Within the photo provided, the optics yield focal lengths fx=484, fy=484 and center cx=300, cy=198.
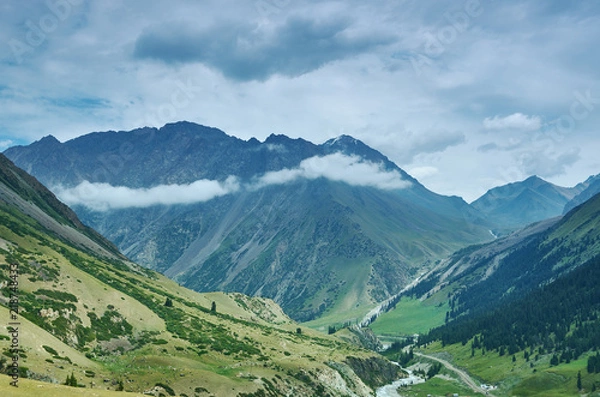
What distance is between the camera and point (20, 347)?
8031cm

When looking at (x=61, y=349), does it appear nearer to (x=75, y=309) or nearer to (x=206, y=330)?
(x=75, y=309)

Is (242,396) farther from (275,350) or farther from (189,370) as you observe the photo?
(275,350)

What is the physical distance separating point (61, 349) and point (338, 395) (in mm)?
92395

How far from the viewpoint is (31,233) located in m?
182

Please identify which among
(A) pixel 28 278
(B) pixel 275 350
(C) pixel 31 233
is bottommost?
(B) pixel 275 350

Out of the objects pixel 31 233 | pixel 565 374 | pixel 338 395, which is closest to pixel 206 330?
pixel 338 395

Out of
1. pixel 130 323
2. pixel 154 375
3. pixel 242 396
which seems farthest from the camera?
pixel 130 323

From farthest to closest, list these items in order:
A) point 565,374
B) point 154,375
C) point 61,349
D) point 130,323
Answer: point 565,374
point 130,323
point 154,375
point 61,349

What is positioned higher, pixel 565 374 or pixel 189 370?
pixel 189 370

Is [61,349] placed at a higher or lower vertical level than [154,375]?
higher

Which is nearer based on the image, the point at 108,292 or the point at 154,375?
the point at 154,375

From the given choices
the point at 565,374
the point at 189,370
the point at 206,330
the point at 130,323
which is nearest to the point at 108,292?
the point at 130,323

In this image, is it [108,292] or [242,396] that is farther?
[108,292]

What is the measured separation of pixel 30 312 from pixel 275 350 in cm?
9316
